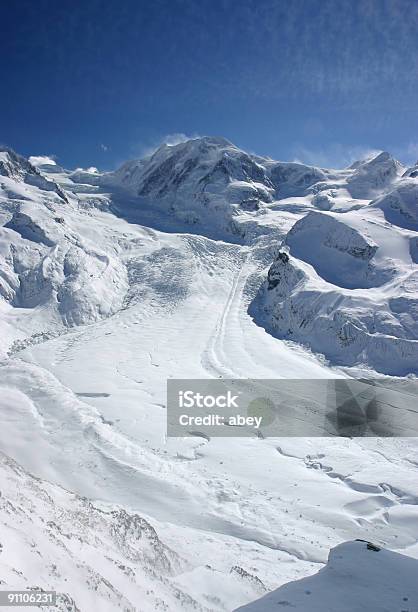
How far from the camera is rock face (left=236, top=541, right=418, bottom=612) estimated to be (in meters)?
13.2

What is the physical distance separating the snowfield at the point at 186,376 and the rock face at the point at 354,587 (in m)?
0.10

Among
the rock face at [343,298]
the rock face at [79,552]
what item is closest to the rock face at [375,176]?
the rock face at [343,298]

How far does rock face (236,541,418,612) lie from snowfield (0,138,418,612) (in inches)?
3.9

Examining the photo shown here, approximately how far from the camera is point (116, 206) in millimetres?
118812

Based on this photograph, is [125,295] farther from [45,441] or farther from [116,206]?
[116,206]

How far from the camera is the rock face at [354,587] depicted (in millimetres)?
13156

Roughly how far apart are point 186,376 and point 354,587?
2963cm

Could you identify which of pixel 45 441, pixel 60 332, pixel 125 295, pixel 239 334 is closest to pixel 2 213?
pixel 125 295

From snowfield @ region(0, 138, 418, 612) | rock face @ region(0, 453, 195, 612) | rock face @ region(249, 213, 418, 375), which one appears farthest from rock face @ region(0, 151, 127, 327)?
rock face @ region(0, 453, 195, 612)

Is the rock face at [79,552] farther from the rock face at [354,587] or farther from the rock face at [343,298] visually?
the rock face at [343,298]

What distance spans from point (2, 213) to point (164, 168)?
67.6 m

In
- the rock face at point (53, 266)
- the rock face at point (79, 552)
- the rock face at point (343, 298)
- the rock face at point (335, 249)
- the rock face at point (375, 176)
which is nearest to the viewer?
the rock face at point (79, 552)

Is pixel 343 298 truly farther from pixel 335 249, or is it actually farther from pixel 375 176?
pixel 375 176

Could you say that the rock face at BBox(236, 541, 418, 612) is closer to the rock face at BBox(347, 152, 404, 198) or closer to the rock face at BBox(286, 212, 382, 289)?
the rock face at BBox(286, 212, 382, 289)
